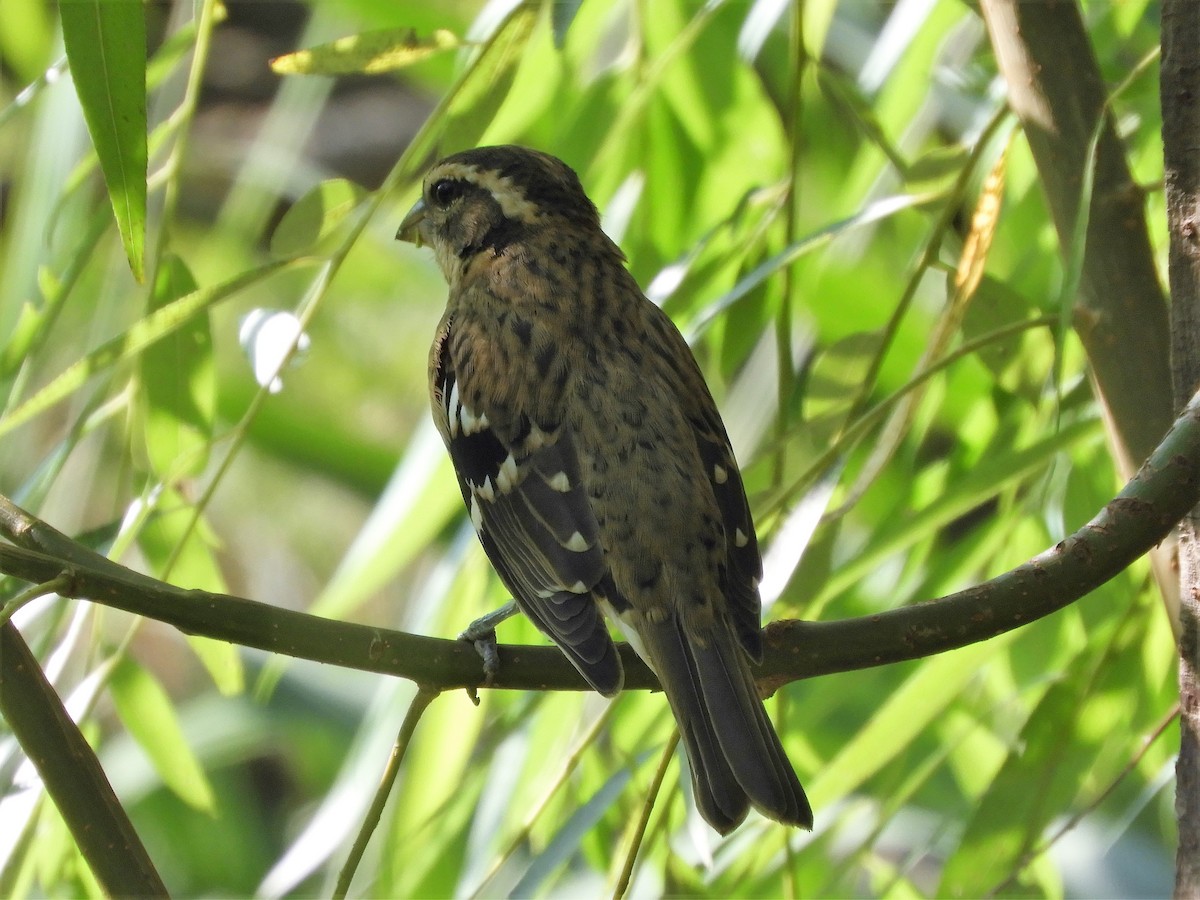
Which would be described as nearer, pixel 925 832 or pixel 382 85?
pixel 925 832

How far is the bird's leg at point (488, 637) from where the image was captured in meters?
1.54

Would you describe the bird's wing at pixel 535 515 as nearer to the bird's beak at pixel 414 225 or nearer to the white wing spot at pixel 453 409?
the white wing spot at pixel 453 409

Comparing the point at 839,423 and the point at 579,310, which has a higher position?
the point at 579,310

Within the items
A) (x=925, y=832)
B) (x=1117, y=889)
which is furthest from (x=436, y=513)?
(x=925, y=832)

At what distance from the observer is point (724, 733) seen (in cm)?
188

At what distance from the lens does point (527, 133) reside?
2.85 meters

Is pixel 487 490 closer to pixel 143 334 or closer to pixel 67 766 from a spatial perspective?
pixel 143 334

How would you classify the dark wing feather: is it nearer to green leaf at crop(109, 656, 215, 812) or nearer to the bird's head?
the bird's head

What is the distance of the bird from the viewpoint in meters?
1.89

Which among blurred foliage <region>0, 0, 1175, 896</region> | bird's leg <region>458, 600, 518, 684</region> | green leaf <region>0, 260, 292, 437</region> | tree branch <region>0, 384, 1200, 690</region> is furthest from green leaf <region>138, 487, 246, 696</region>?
tree branch <region>0, 384, 1200, 690</region>

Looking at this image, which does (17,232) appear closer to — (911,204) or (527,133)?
A: (527,133)

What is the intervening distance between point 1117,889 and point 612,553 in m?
1.76

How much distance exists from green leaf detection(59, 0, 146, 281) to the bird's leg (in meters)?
0.56

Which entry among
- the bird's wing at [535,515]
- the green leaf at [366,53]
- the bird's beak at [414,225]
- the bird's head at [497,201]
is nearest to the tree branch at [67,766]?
the bird's wing at [535,515]
